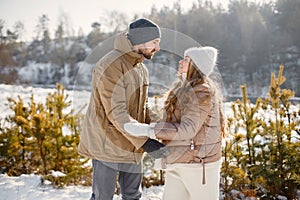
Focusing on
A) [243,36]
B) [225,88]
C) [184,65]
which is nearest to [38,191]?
[184,65]

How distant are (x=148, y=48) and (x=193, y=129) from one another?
644mm

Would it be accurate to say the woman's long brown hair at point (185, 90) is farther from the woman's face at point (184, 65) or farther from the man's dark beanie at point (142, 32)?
the man's dark beanie at point (142, 32)

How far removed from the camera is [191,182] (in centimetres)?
213

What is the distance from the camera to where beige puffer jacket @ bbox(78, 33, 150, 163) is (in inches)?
81.0

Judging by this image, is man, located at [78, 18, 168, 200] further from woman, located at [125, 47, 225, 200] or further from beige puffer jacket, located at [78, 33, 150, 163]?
woman, located at [125, 47, 225, 200]

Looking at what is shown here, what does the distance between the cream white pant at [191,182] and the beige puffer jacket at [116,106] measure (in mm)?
305

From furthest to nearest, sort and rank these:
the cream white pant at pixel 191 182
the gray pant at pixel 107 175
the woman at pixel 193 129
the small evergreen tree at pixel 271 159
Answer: the small evergreen tree at pixel 271 159
the gray pant at pixel 107 175
the cream white pant at pixel 191 182
the woman at pixel 193 129

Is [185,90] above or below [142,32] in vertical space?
below

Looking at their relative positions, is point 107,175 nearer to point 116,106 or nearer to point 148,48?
point 116,106

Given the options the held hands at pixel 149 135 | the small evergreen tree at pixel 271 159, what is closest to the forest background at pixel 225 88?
the small evergreen tree at pixel 271 159

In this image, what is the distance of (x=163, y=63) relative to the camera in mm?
2979

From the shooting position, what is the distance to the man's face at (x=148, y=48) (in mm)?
2182

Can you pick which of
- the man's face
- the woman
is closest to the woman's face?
the woman

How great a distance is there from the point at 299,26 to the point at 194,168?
28952 mm
